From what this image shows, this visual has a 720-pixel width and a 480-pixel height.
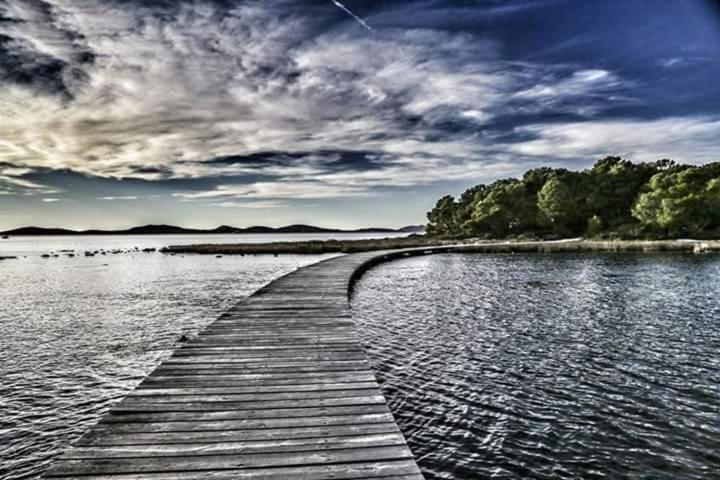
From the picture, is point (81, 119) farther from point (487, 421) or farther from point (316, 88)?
point (487, 421)

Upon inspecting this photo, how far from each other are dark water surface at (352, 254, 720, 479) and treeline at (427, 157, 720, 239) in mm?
46520

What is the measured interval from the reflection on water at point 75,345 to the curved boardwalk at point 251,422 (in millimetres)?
2014

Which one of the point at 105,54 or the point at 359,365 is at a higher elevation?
the point at 105,54

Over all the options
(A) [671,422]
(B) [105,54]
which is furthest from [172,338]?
(B) [105,54]

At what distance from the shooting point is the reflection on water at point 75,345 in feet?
23.8

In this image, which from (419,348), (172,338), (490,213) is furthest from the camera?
(490,213)

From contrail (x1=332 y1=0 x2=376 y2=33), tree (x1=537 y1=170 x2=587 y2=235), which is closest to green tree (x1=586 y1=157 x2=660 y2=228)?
tree (x1=537 y1=170 x2=587 y2=235)

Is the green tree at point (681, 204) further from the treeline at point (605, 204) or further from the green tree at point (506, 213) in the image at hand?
the green tree at point (506, 213)

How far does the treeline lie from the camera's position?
56263mm

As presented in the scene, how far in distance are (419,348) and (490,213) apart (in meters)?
70.6

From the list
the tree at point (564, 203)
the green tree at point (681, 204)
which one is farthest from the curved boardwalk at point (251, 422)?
the tree at point (564, 203)

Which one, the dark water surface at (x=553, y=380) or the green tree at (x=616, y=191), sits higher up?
the green tree at (x=616, y=191)

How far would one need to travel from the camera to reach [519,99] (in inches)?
1358

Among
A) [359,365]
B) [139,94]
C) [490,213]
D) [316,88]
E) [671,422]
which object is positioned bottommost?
[671,422]
